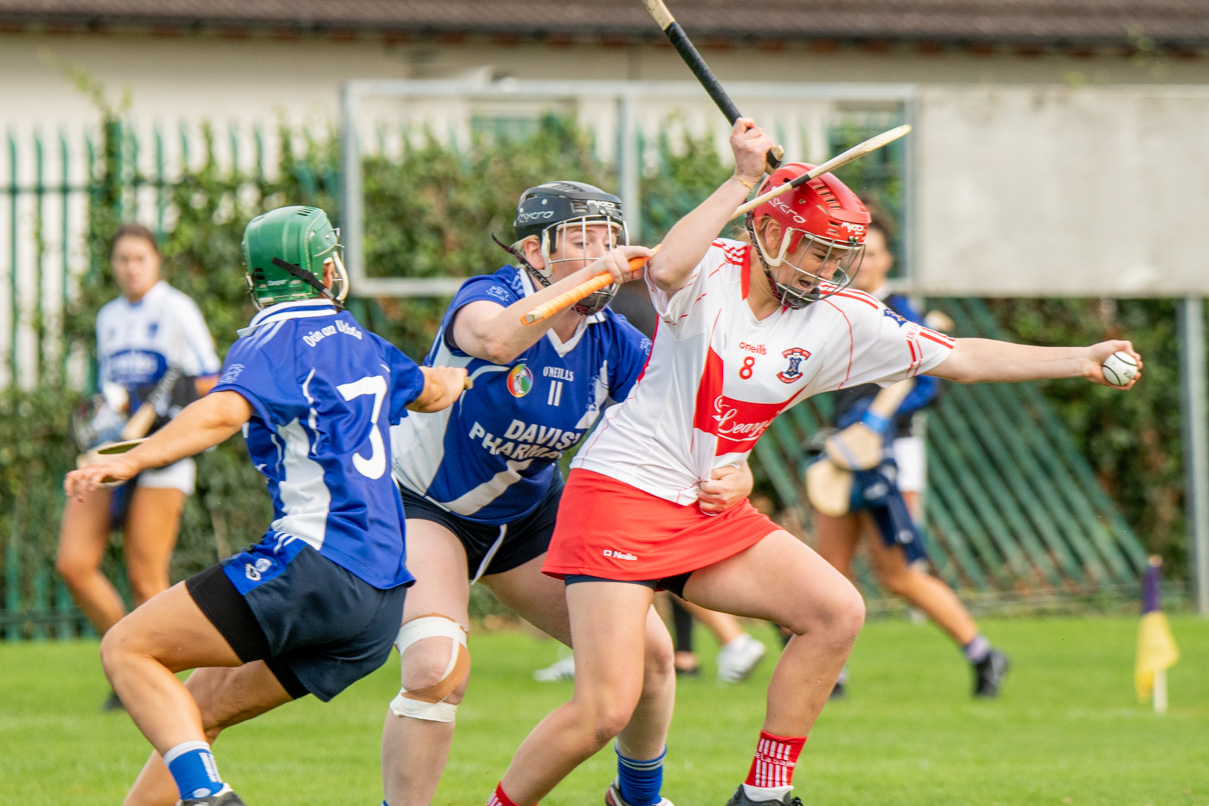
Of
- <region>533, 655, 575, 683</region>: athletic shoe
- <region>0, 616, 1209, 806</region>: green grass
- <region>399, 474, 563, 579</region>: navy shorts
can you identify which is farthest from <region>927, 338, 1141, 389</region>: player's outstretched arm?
<region>533, 655, 575, 683</region>: athletic shoe

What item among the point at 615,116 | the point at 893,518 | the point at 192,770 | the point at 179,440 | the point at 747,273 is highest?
the point at 615,116

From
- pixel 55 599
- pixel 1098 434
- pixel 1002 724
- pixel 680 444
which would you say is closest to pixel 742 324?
pixel 680 444

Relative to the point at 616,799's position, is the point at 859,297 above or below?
above

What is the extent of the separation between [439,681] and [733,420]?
1.12 m

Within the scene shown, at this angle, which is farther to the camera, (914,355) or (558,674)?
(558,674)

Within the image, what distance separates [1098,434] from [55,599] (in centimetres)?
785

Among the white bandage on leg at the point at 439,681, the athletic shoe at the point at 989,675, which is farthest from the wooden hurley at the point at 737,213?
the athletic shoe at the point at 989,675

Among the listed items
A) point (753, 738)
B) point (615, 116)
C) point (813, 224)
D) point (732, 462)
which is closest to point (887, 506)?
point (753, 738)

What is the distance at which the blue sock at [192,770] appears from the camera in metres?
3.67

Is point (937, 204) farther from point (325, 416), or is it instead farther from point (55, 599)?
point (325, 416)

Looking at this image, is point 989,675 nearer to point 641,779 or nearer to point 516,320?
point 641,779

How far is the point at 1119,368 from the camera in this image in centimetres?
436

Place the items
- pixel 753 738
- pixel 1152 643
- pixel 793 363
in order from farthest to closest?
pixel 1152 643
pixel 753 738
pixel 793 363

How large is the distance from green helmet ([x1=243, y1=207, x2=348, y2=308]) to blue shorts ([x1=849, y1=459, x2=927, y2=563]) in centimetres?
407
